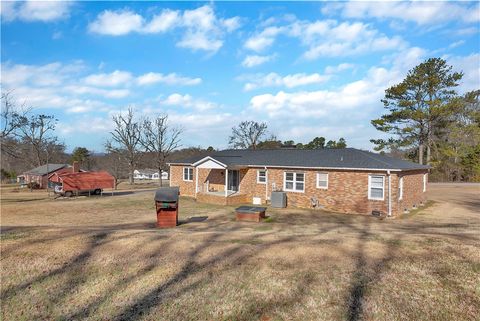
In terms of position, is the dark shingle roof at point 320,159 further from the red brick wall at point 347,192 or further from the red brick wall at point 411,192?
the red brick wall at point 411,192

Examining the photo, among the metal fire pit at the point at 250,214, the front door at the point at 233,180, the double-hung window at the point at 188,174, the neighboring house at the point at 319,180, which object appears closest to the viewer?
the metal fire pit at the point at 250,214

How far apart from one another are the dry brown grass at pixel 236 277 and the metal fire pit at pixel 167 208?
4.33 meters

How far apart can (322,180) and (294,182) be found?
2085 mm

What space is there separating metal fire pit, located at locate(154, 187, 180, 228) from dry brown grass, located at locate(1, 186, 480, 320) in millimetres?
4333

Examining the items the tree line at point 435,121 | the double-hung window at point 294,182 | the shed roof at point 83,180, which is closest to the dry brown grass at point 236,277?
the double-hung window at point 294,182

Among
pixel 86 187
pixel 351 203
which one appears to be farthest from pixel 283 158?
pixel 86 187

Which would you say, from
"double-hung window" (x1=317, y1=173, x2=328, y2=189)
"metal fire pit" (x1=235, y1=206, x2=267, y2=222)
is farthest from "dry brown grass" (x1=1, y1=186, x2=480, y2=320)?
"double-hung window" (x1=317, y1=173, x2=328, y2=189)

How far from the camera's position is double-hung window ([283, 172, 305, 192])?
73.3 ft

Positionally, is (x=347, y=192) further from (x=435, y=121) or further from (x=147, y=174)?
(x=147, y=174)

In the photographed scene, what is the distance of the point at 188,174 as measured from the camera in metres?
29.9

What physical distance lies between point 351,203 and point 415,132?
2796 centimetres

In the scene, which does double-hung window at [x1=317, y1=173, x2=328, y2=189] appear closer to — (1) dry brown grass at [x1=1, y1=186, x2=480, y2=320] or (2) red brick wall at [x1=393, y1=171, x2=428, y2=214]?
(2) red brick wall at [x1=393, y1=171, x2=428, y2=214]

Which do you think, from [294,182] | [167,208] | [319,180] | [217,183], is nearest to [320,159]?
[319,180]

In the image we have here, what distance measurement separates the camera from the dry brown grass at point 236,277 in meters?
5.95
